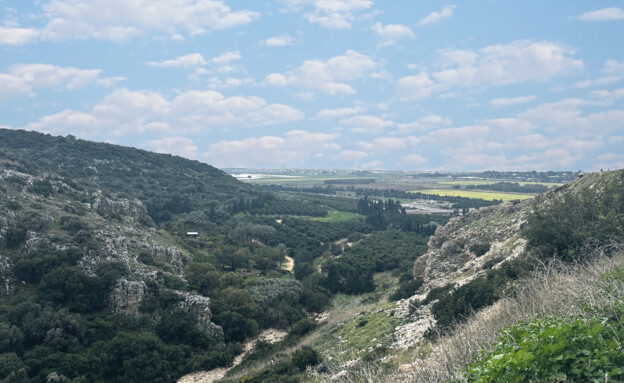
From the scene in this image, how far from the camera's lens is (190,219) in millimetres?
65375

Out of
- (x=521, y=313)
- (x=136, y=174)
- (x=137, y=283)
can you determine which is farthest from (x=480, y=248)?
(x=136, y=174)

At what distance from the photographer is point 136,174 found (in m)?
90.7

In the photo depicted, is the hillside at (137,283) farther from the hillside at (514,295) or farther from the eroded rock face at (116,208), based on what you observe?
the hillside at (514,295)

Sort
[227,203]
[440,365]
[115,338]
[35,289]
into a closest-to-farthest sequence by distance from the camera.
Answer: [440,365] < [115,338] < [35,289] < [227,203]

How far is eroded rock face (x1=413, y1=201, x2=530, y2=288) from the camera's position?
90.9 feet

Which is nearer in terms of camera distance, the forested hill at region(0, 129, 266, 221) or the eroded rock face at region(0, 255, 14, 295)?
the eroded rock face at region(0, 255, 14, 295)

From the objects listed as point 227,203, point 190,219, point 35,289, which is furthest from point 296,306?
point 227,203

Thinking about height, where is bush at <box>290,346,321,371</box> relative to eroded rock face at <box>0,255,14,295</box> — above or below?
below

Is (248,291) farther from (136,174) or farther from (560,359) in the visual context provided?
(136,174)

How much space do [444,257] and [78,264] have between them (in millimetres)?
31421

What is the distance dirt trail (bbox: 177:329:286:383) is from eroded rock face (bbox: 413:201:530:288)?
13698 mm

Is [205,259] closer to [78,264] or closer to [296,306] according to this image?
[296,306]

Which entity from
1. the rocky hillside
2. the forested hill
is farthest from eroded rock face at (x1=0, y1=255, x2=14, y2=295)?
the forested hill

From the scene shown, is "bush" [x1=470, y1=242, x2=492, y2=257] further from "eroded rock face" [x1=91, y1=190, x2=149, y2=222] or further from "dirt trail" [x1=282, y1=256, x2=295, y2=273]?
"eroded rock face" [x1=91, y1=190, x2=149, y2=222]
